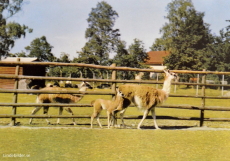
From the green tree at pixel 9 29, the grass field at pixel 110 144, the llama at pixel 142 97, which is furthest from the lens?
the green tree at pixel 9 29

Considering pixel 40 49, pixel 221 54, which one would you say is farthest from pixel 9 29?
pixel 221 54

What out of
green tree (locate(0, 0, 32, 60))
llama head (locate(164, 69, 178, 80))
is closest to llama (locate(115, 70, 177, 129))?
llama head (locate(164, 69, 178, 80))

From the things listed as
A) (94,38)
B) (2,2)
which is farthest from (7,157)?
(94,38)

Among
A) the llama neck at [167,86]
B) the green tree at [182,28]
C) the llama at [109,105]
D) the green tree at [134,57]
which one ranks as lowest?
the llama at [109,105]

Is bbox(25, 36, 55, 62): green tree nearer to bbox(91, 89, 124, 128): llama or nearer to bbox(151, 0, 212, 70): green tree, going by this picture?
bbox(151, 0, 212, 70): green tree

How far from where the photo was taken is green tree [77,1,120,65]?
5066 cm

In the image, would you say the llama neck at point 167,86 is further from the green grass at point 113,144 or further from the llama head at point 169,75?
the green grass at point 113,144

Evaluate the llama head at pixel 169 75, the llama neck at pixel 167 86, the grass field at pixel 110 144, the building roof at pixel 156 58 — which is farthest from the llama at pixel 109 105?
the building roof at pixel 156 58

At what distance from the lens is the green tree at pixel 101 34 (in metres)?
50.7

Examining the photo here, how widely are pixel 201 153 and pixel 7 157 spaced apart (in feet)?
12.1

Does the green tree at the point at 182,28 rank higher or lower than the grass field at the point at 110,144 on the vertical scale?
higher

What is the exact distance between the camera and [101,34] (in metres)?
53.0

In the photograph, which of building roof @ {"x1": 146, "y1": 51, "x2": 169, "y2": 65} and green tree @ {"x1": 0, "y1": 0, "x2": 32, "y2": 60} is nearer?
green tree @ {"x1": 0, "y1": 0, "x2": 32, "y2": 60}

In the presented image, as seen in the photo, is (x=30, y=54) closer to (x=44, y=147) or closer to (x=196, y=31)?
(x=196, y=31)
